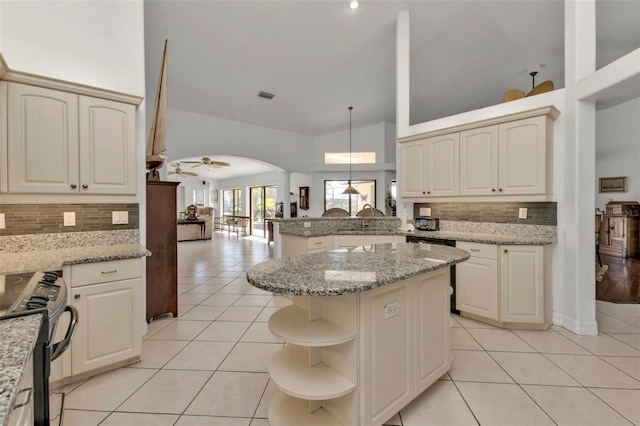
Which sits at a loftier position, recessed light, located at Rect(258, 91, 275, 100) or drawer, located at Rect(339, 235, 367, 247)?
recessed light, located at Rect(258, 91, 275, 100)

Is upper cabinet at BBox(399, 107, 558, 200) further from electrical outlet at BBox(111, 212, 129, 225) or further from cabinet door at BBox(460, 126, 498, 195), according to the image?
electrical outlet at BBox(111, 212, 129, 225)

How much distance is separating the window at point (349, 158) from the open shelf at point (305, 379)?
6.65 m

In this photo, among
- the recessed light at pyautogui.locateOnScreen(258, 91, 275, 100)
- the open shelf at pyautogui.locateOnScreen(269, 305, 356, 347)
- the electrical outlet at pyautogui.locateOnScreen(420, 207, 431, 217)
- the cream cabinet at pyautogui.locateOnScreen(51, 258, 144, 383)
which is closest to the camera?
the open shelf at pyautogui.locateOnScreen(269, 305, 356, 347)

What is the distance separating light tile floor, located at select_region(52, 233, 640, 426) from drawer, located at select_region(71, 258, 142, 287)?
684mm

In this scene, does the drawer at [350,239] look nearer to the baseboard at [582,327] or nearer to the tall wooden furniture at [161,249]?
the tall wooden furniture at [161,249]

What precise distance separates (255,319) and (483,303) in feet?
7.67

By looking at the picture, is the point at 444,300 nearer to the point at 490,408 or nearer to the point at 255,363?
the point at 490,408

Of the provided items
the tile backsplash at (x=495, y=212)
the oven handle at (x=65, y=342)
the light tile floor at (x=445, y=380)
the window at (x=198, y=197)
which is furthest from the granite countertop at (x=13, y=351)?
the window at (x=198, y=197)

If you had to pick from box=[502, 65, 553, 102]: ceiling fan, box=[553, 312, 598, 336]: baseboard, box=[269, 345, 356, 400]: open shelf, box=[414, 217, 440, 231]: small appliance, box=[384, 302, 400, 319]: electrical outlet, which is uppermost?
box=[502, 65, 553, 102]: ceiling fan

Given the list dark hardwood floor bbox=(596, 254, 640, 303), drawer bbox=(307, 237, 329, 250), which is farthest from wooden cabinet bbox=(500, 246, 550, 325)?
drawer bbox=(307, 237, 329, 250)

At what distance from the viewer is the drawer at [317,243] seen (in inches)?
140

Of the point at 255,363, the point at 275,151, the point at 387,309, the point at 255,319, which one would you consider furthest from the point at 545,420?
the point at 275,151

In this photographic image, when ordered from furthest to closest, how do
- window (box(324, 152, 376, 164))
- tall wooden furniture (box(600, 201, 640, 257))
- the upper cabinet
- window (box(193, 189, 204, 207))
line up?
window (box(193, 189, 204, 207)) → window (box(324, 152, 376, 164)) → tall wooden furniture (box(600, 201, 640, 257)) → the upper cabinet

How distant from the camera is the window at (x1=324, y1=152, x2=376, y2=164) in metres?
7.71
